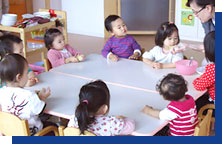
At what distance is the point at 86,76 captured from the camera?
7.57 ft

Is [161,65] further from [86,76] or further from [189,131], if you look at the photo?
[189,131]

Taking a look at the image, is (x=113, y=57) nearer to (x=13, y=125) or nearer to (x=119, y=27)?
(x=119, y=27)

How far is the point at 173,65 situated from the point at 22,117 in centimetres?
108

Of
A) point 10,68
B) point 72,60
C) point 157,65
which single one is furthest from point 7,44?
point 157,65

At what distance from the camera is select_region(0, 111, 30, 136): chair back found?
164cm

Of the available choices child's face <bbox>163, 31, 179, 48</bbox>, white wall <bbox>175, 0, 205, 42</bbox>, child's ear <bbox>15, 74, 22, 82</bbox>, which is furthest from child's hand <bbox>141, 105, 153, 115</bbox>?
white wall <bbox>175, 0, 205, 42</bbox>

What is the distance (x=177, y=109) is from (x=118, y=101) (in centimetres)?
35

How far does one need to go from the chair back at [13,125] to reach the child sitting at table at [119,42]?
1.27 m

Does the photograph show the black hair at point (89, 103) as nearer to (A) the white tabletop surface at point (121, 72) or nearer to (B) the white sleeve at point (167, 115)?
(B) the white sleeve at point (167, 115)

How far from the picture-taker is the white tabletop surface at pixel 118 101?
65.2 inches

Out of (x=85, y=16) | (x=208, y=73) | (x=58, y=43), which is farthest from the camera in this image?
(x=85, y=16)

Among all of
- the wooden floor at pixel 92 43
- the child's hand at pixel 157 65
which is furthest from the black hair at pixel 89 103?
the wooden floor at pixel 92 43

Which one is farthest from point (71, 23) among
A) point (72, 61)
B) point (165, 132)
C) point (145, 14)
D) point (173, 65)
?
point (165, 132)

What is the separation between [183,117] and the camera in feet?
5.56
